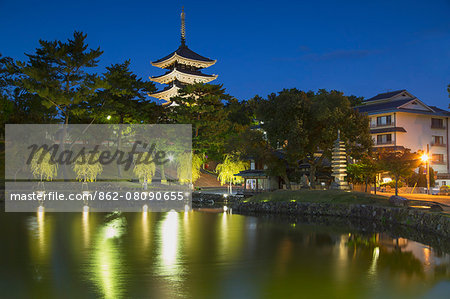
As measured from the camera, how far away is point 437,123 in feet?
179

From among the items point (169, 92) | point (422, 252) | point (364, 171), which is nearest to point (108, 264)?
point (422, 252)

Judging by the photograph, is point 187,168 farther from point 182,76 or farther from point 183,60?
point 183,60

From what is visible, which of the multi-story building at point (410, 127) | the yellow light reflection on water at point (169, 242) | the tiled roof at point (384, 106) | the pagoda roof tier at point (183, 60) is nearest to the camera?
the yellow light reflection on water at point (169, 242)

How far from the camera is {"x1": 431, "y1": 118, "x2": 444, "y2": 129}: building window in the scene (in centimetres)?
5414

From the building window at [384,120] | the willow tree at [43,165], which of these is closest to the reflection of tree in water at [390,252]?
the willow tree at [43,165]

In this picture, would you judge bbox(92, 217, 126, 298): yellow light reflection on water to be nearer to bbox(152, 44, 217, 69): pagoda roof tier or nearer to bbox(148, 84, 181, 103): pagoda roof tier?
bbox(148, 84, 181, 103): pagoda roof tier

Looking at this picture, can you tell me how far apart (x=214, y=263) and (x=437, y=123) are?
49.6 m

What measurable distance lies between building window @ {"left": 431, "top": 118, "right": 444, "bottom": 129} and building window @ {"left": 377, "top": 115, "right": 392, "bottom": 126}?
6693 millimetres

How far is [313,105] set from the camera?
31.7 m

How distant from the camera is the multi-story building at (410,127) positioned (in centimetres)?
5088

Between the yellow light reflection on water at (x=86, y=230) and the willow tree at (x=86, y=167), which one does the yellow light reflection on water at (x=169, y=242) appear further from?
the willow tree at (x=86, y=167)

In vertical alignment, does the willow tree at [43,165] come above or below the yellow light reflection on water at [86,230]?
above

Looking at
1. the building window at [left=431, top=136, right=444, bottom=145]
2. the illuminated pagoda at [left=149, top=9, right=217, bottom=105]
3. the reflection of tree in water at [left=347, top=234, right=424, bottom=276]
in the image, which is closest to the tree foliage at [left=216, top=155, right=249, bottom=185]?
the reflection of tree in water at [left=347, top=234, right=424, bottom=276]

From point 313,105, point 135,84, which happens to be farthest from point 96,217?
point 135,84
